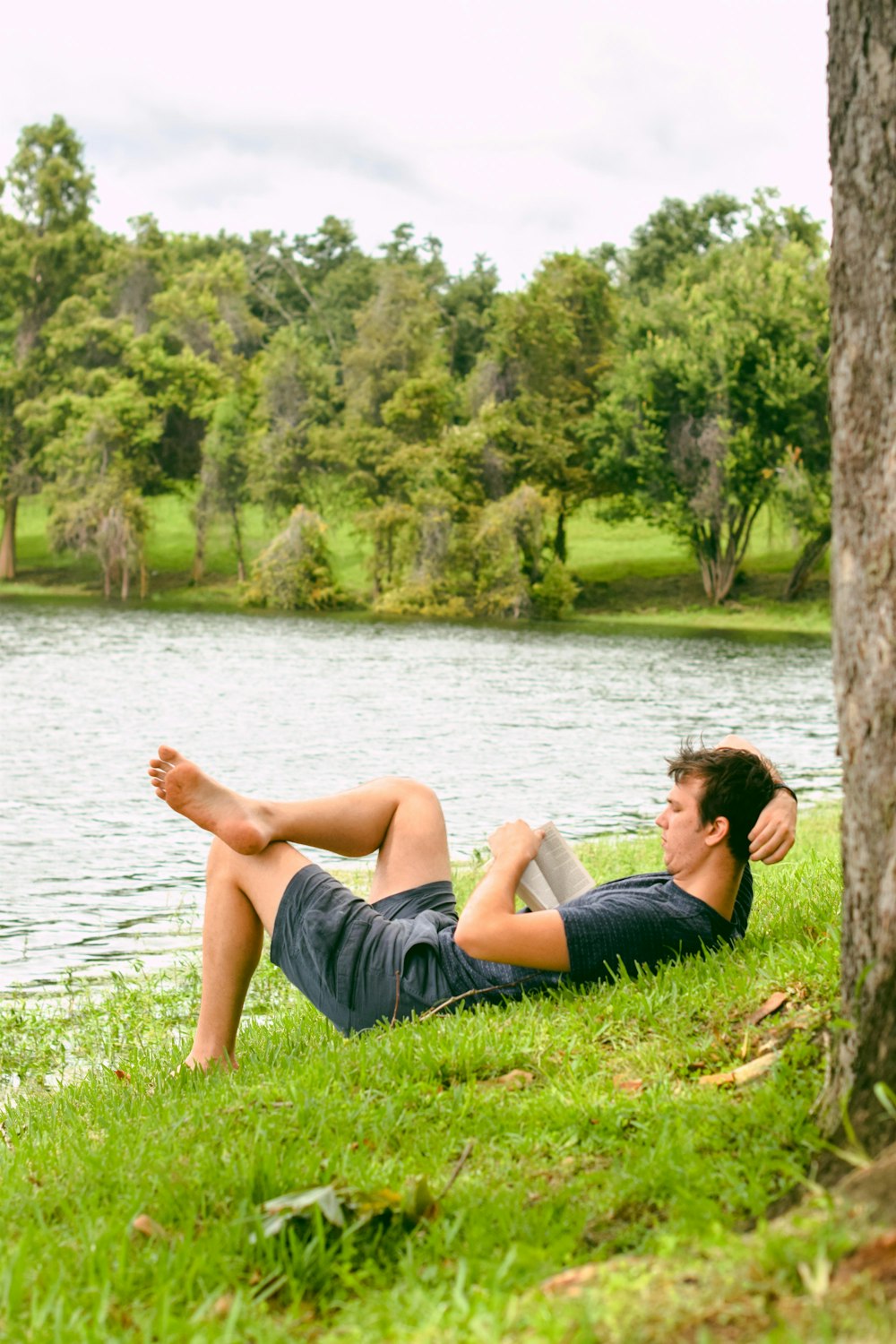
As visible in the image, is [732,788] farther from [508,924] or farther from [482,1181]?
[482,1181]

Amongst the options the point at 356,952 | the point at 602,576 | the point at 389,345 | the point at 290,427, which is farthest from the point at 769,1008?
the point at 290,427

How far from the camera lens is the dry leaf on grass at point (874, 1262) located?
2123mm

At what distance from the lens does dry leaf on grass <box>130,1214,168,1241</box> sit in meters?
2.85

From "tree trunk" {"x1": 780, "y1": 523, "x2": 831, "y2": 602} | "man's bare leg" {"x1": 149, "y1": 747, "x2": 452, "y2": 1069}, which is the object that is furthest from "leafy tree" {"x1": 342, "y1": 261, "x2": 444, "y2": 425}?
"man's bare leg" {"x1": 149, "y1": 747, "x2": 452, "y2": 1069}

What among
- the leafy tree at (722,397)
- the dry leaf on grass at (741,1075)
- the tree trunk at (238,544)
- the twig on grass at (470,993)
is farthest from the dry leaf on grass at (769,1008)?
the tree trunk at (238,544)

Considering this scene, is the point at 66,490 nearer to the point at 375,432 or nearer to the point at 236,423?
the point at 236,423

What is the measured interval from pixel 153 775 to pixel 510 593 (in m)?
48.0

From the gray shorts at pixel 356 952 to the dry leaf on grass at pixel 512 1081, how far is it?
665mm

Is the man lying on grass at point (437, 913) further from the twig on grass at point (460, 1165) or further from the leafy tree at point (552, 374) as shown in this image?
the leafy tree at point (552, 374)

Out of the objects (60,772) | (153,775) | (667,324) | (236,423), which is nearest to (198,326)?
(236,423)

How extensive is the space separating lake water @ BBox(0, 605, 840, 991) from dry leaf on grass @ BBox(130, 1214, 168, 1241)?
15.6 feet

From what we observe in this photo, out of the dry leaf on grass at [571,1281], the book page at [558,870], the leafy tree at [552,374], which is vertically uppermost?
the leafy tree at [552,374]

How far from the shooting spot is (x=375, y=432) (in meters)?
58.8

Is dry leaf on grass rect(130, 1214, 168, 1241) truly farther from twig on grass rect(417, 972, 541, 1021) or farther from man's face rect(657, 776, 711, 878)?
man's face rect(657, 776, 711, 878)
